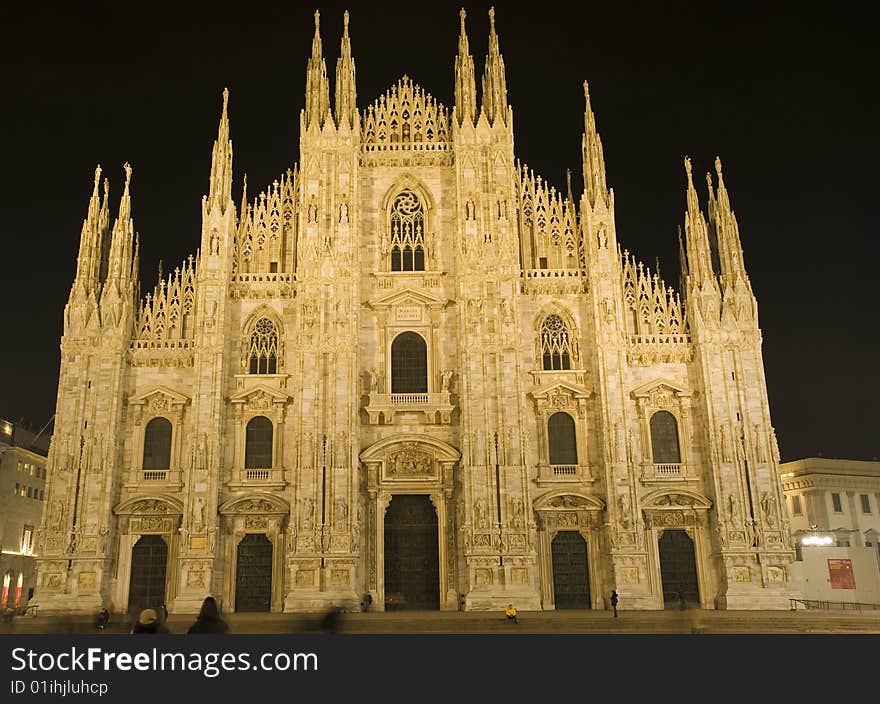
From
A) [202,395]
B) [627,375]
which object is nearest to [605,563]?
[627,375]

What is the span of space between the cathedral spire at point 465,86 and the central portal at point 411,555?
17443 millimetres

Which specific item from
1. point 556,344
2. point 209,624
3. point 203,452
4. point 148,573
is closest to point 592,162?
point 556,344

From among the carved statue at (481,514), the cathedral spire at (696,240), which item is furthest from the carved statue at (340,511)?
the cathedral spire at (696,240)

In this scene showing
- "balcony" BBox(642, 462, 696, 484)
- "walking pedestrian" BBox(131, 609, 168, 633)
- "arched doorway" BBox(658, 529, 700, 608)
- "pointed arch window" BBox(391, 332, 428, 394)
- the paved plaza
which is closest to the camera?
"walking pedestrian" BBox(131, 609, 168, 633)

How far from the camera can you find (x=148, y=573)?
116 ft

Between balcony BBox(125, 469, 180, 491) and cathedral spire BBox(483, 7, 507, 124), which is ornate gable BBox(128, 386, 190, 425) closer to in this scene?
balcony BBox(125, 469, 180, 491)

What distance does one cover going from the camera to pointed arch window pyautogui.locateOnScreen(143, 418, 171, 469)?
121 feet

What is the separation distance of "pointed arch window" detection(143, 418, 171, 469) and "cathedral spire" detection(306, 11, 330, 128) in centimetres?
1505

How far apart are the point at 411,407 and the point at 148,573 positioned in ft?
41.8

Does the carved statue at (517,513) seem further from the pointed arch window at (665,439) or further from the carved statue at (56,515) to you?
the carved statue at (56,515)

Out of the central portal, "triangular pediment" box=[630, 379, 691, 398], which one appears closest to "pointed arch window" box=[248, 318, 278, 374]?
the central portal

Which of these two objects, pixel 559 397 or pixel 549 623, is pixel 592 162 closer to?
pixel 559 397

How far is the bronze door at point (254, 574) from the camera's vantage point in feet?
115

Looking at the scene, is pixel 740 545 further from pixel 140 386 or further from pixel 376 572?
pixel 140 386
